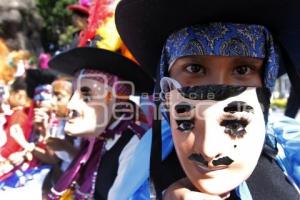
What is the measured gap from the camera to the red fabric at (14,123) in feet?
8.76

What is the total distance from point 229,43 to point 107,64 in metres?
0.89

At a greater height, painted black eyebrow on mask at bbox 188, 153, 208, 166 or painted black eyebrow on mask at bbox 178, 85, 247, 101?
painted black eyebrow on mask at bbox 178, 85, 247, 101

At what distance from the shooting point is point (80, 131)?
67.2 inches

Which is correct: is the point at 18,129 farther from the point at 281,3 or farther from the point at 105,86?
the point at 281,3

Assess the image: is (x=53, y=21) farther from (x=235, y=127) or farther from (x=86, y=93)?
(x=235, y=127)

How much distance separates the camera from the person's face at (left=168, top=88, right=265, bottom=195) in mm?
897

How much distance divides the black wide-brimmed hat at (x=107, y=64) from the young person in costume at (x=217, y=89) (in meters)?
0.61

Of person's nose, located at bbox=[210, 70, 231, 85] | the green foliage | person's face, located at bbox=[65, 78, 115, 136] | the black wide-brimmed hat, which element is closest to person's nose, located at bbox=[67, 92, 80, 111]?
person's face, located at bbox=[65, 78, 115, 136]

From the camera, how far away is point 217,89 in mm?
925

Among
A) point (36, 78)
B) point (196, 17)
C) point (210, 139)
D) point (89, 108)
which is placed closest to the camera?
point (210, 139)

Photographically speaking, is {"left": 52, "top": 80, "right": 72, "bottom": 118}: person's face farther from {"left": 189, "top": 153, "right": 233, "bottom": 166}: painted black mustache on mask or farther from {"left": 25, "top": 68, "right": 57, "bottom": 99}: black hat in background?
{"left": 189, "top": 153, "right": 233, "bottom": 166}: painted black mustache on mask

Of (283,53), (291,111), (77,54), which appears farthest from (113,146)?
(283,53)

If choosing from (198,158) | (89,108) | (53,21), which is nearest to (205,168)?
(198,158)

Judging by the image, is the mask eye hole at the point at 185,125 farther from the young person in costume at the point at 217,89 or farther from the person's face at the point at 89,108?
the person's face at the point at 89,108
